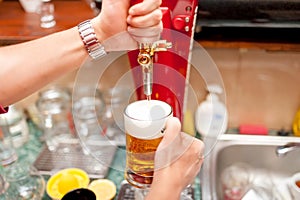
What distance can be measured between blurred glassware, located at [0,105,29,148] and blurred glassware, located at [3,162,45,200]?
0.50 feet

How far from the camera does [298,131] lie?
1.29 meters

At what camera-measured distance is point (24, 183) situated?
113cm

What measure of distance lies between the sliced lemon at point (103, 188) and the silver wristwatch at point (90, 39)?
1.47ft

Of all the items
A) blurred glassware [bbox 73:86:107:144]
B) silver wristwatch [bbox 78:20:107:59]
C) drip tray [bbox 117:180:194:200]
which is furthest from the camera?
blurred glassware [bbox 73:86:107:144]

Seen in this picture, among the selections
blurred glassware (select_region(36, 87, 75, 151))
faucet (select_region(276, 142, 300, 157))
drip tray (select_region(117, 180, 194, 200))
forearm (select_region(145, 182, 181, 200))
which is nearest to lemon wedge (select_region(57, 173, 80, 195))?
drip tray (select_region(117, 180, 194, 200))

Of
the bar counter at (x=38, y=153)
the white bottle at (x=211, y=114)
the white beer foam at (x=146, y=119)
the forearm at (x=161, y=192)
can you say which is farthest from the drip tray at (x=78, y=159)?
the white beer foam at (x=146, y=119)

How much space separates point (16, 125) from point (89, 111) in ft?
0.90

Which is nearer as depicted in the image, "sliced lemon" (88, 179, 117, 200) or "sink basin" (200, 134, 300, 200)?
"sliced lemon" (88, 179, 117, 200)

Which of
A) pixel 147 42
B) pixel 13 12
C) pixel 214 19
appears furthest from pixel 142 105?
pixel 13 12

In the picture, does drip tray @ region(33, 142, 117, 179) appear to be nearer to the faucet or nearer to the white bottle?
the white bottle

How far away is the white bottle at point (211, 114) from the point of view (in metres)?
1.24

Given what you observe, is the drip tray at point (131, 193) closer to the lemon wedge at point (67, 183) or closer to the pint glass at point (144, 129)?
the lemon wedge at point (67, 183)

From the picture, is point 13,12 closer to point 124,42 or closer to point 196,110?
point 124,42

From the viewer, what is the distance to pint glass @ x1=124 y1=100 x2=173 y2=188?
2.11 ft
